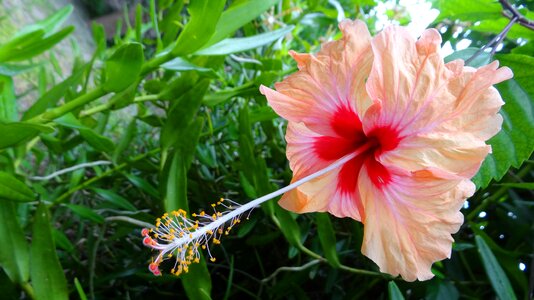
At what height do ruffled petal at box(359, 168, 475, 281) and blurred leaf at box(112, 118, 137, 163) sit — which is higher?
ruffled petal at box(359, 168, 475, 281)

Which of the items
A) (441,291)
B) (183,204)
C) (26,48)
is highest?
(26,48)

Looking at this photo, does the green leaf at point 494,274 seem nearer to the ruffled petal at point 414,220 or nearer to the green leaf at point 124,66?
the ruffled petal at point 414,220

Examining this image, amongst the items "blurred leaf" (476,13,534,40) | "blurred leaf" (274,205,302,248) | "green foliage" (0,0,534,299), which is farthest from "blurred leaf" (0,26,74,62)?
"blurred leaf" (476,13,534,40)

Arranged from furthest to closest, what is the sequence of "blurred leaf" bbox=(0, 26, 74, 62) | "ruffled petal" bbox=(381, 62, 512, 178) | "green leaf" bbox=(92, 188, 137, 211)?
"green leaf" bbox=(92, 188, 137, 211)
"blurred leaf" bbox=(0, 26, 74, 62)
"ruffled petal" bbox=(381, 62, 512, 178)

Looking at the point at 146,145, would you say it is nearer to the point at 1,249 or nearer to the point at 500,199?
the point at 1,249

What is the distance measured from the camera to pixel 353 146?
0.34 meters

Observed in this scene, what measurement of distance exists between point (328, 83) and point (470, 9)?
0.17 meters

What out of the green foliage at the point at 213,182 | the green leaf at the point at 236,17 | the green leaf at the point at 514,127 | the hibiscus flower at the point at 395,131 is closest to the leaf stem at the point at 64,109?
the green foliage at the point at 213,182

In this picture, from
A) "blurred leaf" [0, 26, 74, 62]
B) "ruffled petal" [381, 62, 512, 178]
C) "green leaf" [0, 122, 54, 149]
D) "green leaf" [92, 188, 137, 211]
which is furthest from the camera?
"green leaf" [92, 188, 137, 211]

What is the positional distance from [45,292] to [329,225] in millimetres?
248

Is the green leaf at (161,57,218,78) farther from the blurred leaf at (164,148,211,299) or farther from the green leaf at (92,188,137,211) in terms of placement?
the green leaf at (92,188,137,211)

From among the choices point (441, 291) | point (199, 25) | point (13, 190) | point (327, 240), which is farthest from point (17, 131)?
point (441, 291)

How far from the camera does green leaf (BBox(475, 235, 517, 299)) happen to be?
0.41 meters

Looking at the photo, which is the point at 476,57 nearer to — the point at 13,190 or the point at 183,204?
the point at 183,204
